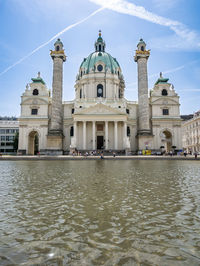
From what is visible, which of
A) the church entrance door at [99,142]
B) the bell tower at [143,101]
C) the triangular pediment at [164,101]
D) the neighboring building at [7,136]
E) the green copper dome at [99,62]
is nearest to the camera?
the bell tower at [143,101]

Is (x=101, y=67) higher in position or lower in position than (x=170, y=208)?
higher

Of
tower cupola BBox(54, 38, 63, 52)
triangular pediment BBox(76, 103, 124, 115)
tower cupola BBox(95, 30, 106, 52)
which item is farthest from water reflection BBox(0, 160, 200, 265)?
tower cupola BBox(95, 30, 106, 52)

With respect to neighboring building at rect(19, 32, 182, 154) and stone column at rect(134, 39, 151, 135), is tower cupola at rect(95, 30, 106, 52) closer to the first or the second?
neighboring building at rect(19, 32, 182, 154)

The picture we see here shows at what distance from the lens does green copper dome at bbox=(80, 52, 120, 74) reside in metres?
58.8

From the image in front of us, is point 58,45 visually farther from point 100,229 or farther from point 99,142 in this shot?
point 100,229

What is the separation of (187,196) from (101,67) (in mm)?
56275

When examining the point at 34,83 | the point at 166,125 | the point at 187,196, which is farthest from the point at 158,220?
the point at 34,83

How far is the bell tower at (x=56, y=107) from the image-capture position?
158 ft

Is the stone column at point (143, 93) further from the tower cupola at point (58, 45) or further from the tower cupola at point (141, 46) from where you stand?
the tower cupola at point (58, 45)

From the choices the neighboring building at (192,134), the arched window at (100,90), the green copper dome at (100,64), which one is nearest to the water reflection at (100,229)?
the arched window at (100,90)

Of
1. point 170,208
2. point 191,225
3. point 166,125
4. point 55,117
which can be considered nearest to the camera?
point 191,225

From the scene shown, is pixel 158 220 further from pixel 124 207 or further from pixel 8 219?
pixel 8 219

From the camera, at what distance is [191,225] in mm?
4008

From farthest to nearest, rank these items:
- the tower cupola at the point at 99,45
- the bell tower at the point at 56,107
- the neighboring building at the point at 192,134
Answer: the tower cupola at the point at 99,45 < the neighboring building at the point at 192,134 < the bell tower at the point at 56,107
